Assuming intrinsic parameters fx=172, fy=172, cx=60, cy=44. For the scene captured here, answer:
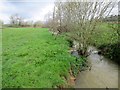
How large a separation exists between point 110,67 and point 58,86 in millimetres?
6494

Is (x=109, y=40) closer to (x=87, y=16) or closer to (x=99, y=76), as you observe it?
(x=87, y=16)

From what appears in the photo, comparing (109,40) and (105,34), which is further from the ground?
(105,34)

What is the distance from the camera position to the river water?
8.88 m

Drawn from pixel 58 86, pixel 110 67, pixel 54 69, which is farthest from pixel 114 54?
pixel 58 86

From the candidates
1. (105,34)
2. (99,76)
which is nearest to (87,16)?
(105,34)

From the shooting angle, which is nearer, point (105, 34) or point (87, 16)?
point (87, 16)

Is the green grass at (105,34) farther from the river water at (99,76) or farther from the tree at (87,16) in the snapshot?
the river water at (99,76)

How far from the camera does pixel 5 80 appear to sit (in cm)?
657

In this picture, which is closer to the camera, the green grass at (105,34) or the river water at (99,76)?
the river water at (99,76)

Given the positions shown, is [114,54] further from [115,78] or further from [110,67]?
[115,78]

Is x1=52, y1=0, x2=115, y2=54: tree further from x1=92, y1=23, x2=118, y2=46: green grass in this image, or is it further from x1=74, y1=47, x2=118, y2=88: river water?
x1=74, y1=47, x2=118, y2=88: river water

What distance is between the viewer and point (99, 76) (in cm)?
1015

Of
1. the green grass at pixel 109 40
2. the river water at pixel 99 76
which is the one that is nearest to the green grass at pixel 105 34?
the green grass at pixel 109 40

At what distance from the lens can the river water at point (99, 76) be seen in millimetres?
8883
